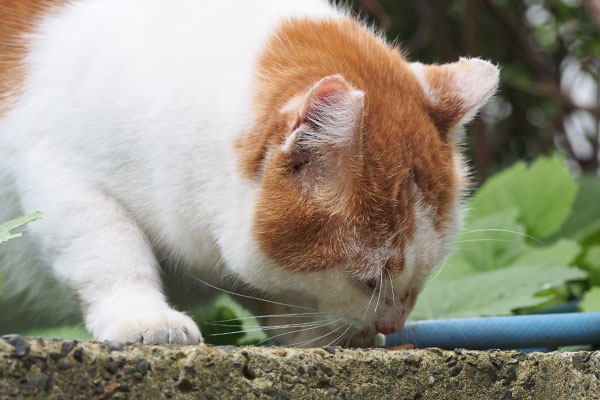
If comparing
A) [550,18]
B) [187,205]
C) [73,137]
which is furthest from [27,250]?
[550,18]

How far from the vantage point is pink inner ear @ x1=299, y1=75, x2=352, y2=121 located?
108 centimetres

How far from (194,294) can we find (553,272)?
0.85 metres

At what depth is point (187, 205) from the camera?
4.32 ft

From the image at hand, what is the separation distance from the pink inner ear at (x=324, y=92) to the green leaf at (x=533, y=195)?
126 cm

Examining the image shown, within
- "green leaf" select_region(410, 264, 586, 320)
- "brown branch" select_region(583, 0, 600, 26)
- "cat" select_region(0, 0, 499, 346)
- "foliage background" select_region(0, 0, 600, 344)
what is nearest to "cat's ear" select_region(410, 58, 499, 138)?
"cat" select_region(0, 0, 499, 346)

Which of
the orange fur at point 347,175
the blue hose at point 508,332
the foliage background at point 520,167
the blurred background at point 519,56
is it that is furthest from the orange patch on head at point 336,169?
the blurred background at point 519,56

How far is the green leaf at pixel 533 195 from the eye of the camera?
2.25 m

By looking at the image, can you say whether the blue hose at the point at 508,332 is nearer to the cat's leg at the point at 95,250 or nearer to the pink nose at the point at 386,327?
the pink nose at the point at 386,327

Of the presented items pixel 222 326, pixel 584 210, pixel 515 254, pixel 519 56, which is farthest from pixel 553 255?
pixel 519 56

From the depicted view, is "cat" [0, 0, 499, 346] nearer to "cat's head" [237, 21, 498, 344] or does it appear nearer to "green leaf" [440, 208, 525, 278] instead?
"cat's head" [237, 21, 498, 344]

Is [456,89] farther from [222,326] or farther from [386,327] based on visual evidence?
[222,326]

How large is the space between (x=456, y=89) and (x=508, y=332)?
470mm

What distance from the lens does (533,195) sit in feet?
7.52

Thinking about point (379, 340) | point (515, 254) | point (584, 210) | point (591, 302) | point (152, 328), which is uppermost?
point (152, 328)
